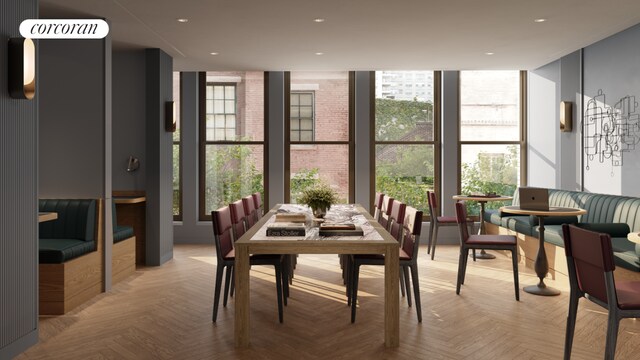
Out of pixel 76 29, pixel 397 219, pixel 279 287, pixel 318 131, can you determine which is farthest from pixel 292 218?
pixel 318 131

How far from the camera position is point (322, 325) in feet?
13.5

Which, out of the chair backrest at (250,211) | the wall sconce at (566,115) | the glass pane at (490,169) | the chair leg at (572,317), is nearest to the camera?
the chair leg at (572,317)

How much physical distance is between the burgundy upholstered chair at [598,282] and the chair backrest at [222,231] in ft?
8.27

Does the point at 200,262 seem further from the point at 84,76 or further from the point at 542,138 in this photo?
the point at 542,138

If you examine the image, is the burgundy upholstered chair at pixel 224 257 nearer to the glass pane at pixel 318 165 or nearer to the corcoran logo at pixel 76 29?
the corcoran logo at pixel 76 29

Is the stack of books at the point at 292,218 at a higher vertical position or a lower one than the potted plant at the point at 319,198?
lower

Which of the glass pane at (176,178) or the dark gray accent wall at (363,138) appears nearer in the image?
the dark gray accent wall at (363,138)

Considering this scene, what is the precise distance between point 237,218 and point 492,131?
18.1ft

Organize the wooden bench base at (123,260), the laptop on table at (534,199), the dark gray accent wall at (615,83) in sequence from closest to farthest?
the laptop on table at (534,199) → the wooden bench base at (123,260) → the dark gray accent wall at (615,83)

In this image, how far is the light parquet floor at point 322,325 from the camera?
3.54 m

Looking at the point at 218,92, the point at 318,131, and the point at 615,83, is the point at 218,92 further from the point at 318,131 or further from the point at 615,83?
the point at 615,83

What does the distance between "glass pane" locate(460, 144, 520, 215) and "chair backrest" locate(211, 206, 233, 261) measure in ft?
17.4

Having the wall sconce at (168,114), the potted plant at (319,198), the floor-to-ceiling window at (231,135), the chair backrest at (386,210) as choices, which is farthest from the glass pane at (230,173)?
the potted plant at (319,198)

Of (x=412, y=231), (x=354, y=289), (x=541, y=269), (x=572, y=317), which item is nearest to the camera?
(x=572, y=317)
